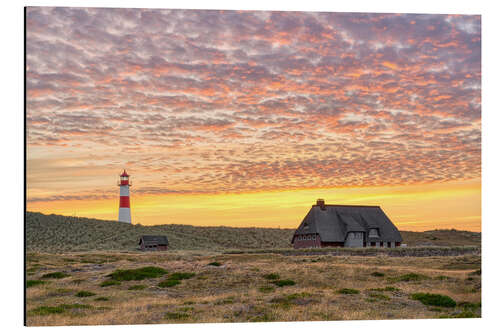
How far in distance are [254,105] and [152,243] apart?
168 feet

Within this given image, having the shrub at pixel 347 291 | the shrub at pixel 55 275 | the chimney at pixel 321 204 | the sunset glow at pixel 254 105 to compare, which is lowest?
the shrub at pixel 55 275

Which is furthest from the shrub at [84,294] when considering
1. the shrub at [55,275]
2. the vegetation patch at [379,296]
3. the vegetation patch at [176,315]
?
the vegetation patch at [379,296]

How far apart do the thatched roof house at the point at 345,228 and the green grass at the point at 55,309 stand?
147 feet

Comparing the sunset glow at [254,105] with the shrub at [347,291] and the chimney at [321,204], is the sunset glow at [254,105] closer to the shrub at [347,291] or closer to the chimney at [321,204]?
the shrub at [347,291]

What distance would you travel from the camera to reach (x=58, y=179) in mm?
31422

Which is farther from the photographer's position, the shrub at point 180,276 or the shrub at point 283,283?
the shrub at point 180,276

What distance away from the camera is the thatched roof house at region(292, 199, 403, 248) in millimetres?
71688

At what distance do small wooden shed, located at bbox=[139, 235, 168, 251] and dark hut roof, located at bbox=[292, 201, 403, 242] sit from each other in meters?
20.7

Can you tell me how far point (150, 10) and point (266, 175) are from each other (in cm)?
1283

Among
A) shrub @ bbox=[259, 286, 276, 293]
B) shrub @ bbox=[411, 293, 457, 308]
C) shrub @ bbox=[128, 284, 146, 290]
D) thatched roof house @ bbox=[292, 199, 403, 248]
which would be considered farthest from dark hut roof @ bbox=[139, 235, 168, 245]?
shrub @ bbox=[411, 293, 457, 308]

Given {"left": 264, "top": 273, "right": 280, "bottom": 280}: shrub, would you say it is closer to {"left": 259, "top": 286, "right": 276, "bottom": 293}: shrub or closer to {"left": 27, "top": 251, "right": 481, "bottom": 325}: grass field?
{"left": 27, "top": 251, "right": 481, "bottom": 325}: grass field

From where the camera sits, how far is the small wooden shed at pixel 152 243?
79.4m

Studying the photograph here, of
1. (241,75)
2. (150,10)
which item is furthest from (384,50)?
(150,10)
